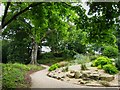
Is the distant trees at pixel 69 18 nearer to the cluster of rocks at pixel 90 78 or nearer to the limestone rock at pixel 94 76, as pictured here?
the cluster of rocks at pixel 90 78

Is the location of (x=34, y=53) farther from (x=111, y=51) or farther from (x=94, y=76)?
(x=94, y=76)

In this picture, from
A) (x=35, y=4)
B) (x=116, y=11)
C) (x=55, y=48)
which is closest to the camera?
(x=116, y=11)

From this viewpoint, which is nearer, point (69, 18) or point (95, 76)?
point (69, 18)

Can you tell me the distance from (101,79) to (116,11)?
5207 mm

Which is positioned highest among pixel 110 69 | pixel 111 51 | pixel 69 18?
pixel 69 18

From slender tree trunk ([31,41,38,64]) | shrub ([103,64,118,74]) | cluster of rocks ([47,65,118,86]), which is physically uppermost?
slender tree trunk ([31,41,38,64])

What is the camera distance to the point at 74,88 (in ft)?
31.0

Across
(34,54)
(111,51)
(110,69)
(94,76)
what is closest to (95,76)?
(94,76)

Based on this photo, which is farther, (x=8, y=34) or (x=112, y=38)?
(x=8, y=34)

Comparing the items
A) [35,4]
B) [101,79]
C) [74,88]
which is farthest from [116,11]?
[101,79]

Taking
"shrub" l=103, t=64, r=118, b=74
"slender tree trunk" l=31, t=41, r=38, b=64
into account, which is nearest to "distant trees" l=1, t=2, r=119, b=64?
"shrub" l=103, t=64, r=118, b=74

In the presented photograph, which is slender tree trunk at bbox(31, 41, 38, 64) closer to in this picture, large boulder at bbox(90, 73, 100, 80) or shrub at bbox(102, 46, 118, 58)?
shrub at bbox(102, 46, 118, 58)

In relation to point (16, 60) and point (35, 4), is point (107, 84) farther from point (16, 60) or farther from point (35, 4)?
point (16, 60)

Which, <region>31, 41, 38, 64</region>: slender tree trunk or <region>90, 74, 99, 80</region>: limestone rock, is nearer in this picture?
<region>90, 74, 99, 80</region>: limestone rock
